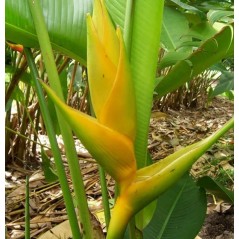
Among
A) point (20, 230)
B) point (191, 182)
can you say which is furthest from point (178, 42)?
point (20, 230)

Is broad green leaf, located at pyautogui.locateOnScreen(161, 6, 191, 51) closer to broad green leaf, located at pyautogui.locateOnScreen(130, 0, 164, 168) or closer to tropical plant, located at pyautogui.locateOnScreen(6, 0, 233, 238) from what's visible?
tropical plant, located at pyautogui.locateOnScreen(6, 0, 233, 238)

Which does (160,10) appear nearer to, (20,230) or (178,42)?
(178,42)

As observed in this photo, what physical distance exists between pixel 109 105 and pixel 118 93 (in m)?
0.01

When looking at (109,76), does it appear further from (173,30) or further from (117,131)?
(173,30)

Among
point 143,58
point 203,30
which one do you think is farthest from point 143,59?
point 203,30

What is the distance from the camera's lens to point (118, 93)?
0.32m

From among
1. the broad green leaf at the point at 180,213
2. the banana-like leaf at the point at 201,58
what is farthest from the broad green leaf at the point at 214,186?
the banana-like leaf at the point at 201,58

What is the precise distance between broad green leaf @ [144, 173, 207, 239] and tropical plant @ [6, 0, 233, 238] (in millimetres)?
186

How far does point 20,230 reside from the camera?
3.15 ft

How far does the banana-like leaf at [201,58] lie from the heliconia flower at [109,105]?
6.9 inches

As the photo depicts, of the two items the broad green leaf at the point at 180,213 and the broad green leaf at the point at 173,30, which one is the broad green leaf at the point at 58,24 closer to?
the broad green leaf at the point at 173,30

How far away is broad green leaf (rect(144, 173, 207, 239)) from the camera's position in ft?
2.02

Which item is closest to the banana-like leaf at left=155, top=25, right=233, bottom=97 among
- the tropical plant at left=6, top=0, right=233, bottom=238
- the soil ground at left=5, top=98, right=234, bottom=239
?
the tropical plant at left=6, top=0, right=233, bottom=238
